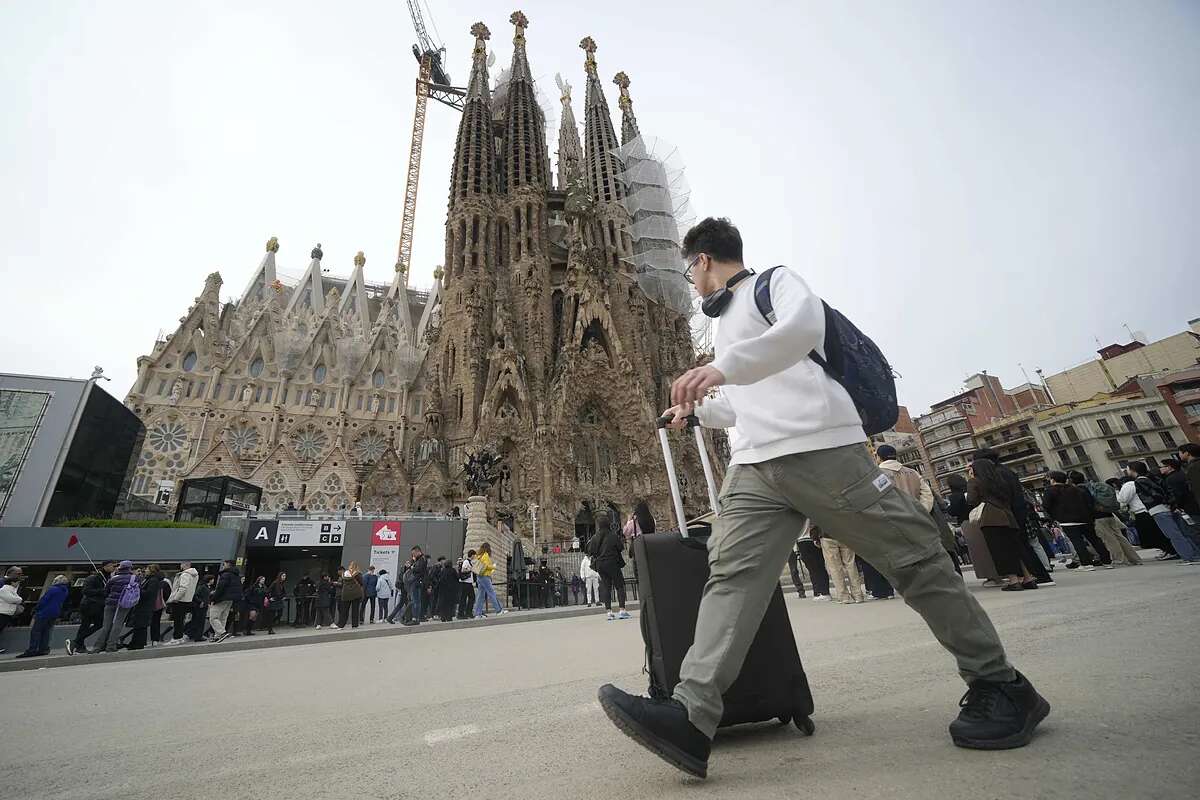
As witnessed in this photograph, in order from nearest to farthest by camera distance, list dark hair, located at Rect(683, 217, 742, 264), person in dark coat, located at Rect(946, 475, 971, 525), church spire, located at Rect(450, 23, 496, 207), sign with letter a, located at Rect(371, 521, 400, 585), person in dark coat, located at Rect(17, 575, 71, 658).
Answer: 1. dark hair, located at Rect(683, 217, 742, 264)
2. person in dark coat, located at Rect(946, 475, 971, 525)
3. person in dark coat, located at Rect(17, 575, 71, 658)
4. sign with letter a, located at Rect(371, 521, 400, 585)
5. church spire, located at Rect(450, 23, 496, 207)

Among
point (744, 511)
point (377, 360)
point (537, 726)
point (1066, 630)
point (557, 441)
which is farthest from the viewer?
point (377, 360)

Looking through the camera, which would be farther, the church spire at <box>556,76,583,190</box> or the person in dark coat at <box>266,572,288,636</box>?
the church spire at <box>556,76,583,190</box>

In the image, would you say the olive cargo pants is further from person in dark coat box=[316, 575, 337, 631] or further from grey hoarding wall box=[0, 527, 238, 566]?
grey hoarding wall box=[0, 527, 238, 566]

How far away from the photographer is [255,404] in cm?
3012

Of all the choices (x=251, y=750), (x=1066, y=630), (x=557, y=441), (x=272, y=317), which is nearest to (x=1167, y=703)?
(x=1066, y=630)

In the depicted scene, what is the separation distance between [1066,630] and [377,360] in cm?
3676

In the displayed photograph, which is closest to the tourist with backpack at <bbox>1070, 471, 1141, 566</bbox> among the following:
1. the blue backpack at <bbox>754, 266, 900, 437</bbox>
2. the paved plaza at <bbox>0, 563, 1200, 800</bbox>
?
the paved plaza at <bbox>0, 563, 1200, 800</bbox>

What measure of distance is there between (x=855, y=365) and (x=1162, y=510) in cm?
901

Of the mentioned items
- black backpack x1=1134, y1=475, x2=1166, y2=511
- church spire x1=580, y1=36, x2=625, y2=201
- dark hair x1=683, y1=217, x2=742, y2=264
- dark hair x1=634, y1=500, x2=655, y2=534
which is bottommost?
black backpack x1=1134, y1=475, x2=1166, y2=511

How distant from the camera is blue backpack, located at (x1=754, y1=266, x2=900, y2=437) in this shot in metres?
1.76

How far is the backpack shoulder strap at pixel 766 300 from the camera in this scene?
178cm

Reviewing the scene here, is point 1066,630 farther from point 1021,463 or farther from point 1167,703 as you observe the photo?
point 1021,463

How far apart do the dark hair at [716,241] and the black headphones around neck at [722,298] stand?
137 millimetres

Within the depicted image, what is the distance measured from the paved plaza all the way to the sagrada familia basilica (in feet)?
62.1
